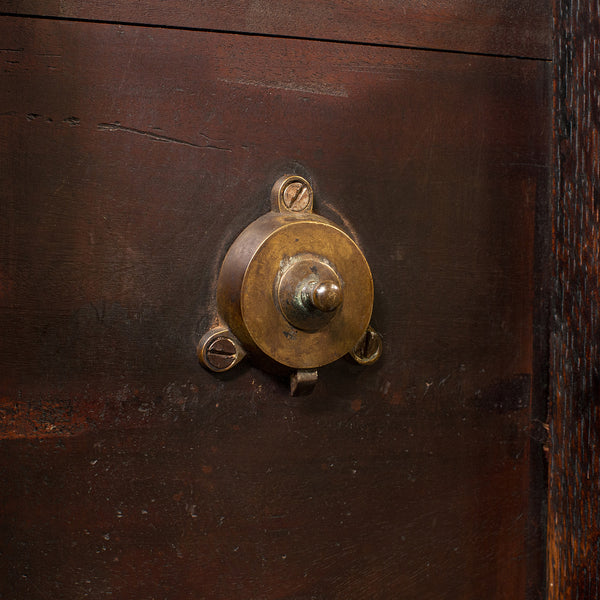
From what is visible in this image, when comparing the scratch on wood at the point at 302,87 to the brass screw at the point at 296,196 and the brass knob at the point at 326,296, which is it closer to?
the brass screw at the point at 296,196

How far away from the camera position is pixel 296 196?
52cm

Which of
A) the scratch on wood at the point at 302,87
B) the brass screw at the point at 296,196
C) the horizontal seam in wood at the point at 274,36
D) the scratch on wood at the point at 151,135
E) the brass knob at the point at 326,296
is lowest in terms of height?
the brass knob at the point at 326,296

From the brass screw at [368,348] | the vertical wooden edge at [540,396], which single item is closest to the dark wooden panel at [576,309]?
the vertical wooden edge at [540,396]

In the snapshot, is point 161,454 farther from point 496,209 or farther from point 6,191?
point 496,209

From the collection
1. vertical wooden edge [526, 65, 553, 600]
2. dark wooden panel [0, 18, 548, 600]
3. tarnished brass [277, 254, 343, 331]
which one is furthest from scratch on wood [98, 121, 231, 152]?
vertical wooden edge [526, 65, 553, 600]

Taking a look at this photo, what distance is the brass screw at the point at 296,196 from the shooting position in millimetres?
517

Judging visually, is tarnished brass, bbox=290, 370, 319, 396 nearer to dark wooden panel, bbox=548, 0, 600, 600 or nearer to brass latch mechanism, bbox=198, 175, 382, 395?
brass latch mechanism, bbox=198, 175, 382, 395

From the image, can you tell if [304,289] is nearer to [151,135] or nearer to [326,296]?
[326,296]

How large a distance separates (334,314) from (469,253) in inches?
6.9

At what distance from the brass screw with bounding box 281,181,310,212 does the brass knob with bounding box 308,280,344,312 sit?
0.09m

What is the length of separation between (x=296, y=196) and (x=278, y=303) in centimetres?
10

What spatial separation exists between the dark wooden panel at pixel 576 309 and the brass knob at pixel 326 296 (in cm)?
27

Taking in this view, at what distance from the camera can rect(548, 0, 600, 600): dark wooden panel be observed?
0.57 meters

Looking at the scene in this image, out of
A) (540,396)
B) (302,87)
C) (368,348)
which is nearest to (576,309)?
(540,396)
